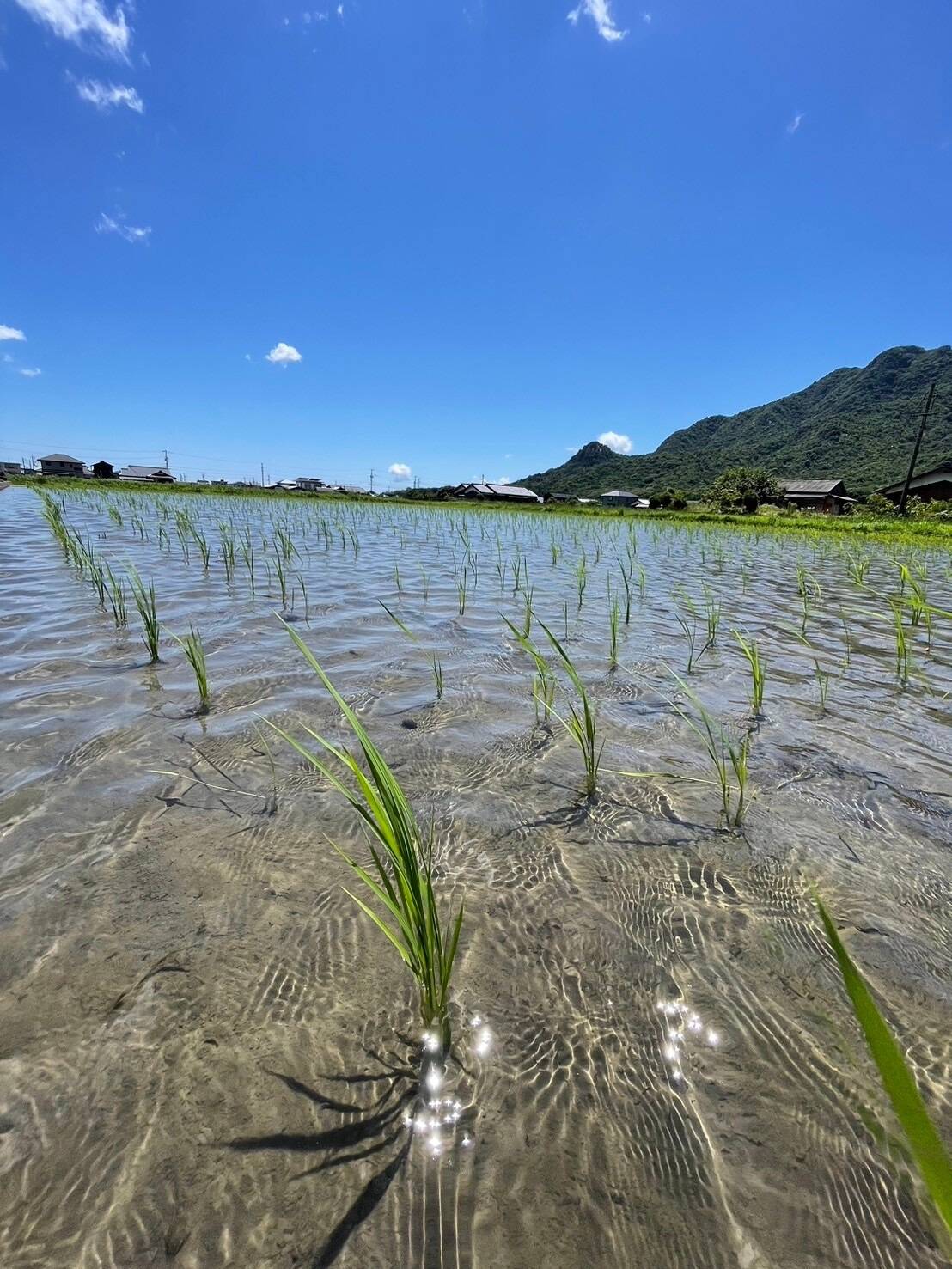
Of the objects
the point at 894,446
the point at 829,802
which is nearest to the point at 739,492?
the point at 894,446

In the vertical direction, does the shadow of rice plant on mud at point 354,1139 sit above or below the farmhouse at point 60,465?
below

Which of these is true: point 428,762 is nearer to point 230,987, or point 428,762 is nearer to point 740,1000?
point 230,987

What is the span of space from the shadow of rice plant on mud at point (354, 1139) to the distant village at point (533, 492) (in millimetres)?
47622

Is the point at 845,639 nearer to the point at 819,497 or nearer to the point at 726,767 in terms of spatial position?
the point at 726,767

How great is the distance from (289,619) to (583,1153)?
13.9 feet

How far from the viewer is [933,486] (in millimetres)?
37406

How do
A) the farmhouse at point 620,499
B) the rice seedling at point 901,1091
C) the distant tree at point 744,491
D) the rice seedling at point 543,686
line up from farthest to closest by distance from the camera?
the farmhouse at point 620,499 → the distant tree at point 744,491 → the rice seedling at point 543,686 → the rice seedling at point 901,1091

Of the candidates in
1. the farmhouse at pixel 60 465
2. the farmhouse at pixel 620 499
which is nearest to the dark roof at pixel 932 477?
the farmhouse at pixel 620 499

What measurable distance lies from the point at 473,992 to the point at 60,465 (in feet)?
360

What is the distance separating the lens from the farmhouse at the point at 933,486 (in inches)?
1446

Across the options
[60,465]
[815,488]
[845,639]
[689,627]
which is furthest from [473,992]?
[60,465]

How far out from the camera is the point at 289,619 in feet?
15.6

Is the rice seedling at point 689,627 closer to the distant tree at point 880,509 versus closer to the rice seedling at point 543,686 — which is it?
the rice seedling at point 543,686

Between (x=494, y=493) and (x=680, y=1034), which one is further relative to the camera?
(x=494, y=493)
